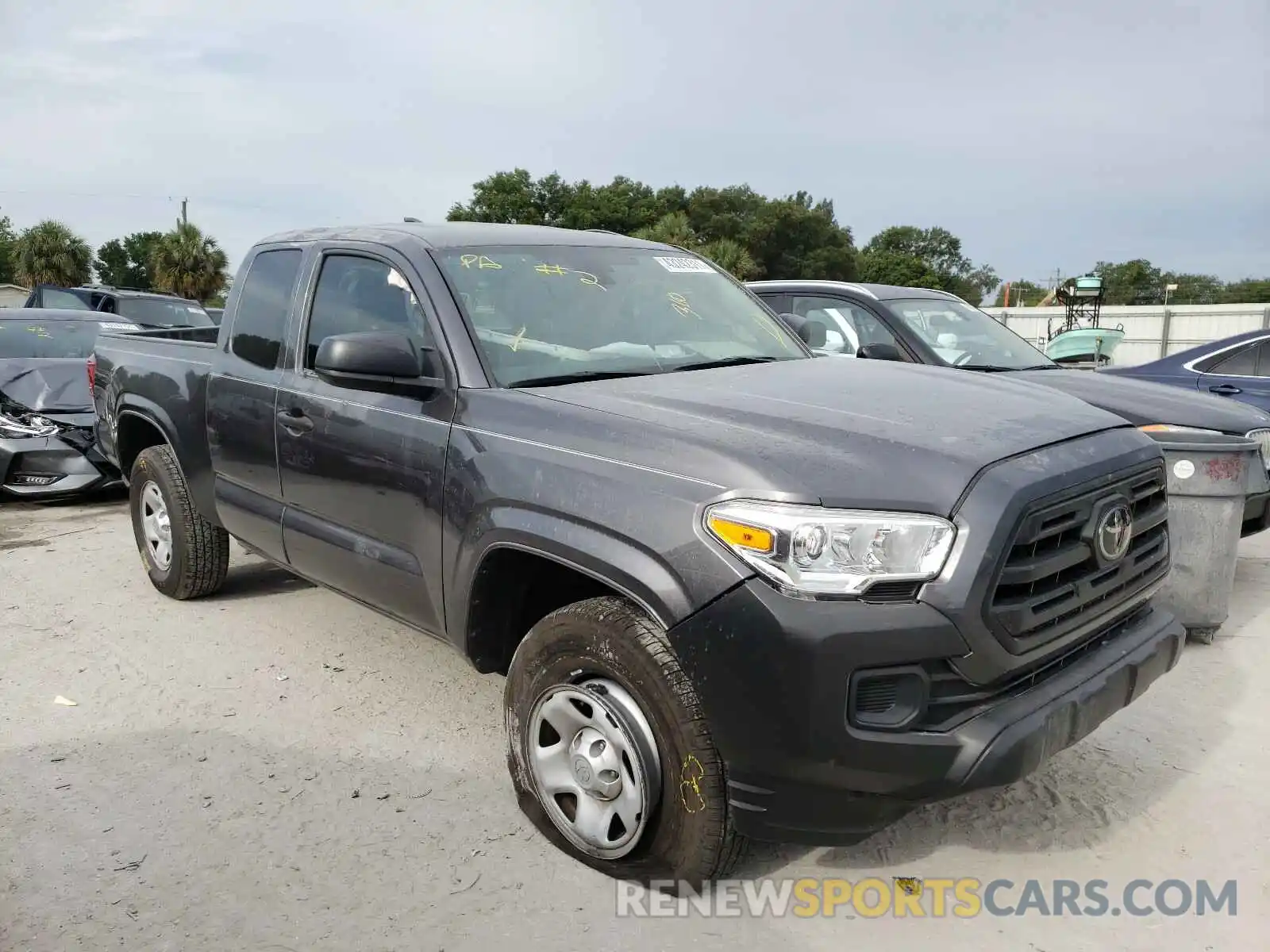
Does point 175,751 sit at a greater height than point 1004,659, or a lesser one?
lesser

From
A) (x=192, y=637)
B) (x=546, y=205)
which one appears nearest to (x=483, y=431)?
(x=192, y=637)

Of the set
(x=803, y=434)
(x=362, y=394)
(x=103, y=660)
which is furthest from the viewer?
(x=103, y=660)

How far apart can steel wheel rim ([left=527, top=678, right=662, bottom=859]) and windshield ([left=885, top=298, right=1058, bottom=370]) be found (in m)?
4.35

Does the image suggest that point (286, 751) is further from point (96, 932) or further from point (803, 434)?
point (803, 434)

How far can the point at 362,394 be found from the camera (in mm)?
3600

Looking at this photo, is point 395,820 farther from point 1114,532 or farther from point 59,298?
point 59,298

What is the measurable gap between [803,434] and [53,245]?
51.7 metres

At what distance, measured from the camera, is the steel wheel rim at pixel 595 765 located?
2.62m

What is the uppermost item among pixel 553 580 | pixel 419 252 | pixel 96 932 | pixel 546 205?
pixel 546 205

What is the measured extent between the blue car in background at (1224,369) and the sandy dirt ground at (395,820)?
405 cm

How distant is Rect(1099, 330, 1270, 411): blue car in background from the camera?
8078 mm

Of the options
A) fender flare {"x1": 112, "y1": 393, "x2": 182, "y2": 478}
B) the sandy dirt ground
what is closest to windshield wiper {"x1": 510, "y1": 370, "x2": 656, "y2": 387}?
the sandy dirt ground

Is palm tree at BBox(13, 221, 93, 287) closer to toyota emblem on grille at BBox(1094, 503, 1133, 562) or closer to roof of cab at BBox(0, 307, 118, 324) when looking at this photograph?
roof of cab at BBox(0, 307, 118, 324)

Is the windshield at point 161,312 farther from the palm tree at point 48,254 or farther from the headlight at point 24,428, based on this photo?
the palm tree at point 48,254
